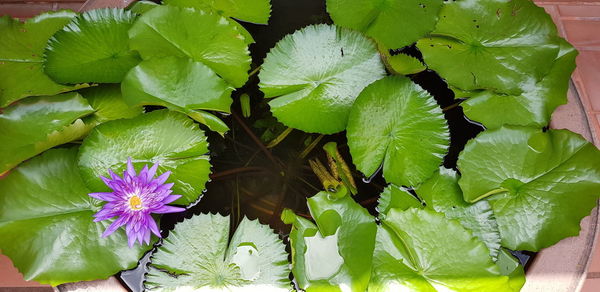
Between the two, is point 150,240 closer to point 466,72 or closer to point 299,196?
point 299,196

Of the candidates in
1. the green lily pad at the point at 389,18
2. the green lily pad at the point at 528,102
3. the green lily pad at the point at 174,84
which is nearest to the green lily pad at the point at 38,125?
the green lily pad at the point at 174,84

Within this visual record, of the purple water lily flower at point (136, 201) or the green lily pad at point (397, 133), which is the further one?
the green lily pad at point (397, 133)

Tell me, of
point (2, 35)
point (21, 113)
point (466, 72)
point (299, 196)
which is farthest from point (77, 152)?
point (466, 72)

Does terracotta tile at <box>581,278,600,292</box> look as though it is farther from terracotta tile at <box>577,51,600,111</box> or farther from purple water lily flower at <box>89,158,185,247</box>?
purple water lily flower at <box>89,158,185,247</box>

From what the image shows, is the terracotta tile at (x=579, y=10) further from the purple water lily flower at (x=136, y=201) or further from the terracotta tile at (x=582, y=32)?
the purple water lily flower at (x=136, y=201)

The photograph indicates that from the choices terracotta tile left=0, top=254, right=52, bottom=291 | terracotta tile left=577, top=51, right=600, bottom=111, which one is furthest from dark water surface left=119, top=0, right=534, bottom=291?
terracotta tile left=577, top=51, right=600, bottom=111

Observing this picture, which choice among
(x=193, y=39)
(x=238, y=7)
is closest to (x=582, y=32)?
(x=238, y=7)
